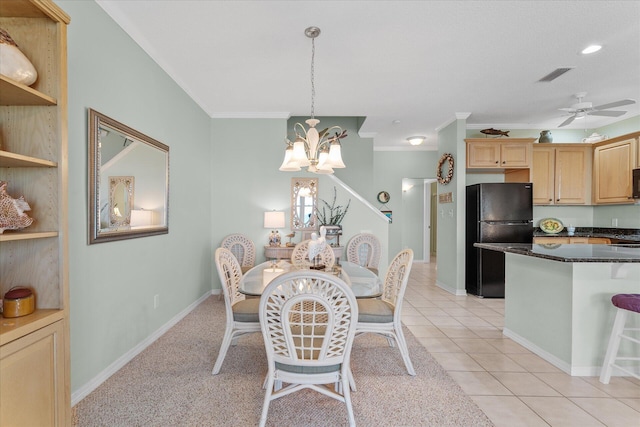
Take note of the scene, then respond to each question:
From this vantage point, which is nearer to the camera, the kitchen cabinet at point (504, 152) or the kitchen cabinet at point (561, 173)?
the kitchen cabinet at point (504, 152)

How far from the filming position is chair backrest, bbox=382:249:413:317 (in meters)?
2.29

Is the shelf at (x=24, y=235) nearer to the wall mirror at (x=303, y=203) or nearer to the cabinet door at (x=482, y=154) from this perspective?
the wall mirror at (x=303, y=203)

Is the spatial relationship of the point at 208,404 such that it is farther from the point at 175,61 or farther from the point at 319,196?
the point at 319,196

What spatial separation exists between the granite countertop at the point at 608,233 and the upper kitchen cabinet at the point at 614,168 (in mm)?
497

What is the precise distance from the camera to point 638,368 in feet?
7.81

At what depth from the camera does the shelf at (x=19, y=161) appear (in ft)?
4.06

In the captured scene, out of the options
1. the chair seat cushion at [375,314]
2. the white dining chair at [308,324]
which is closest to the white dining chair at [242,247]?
the chair seat cushion at [375,314]

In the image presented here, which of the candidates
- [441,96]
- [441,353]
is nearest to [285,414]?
[441,353]

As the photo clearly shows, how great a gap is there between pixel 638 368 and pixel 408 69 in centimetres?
311

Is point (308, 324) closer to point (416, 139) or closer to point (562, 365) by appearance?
point (562, 365)

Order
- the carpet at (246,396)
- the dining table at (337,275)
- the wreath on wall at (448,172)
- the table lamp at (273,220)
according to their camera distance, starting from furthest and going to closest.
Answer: the wreath on wall at (448,172) < the table lamp at (273,220) < the dining table at (337,275) < the carpet at (246,396)

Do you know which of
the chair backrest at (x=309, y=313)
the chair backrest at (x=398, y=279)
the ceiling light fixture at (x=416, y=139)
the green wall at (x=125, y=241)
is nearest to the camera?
the chair backrest at (x=309, y=313)

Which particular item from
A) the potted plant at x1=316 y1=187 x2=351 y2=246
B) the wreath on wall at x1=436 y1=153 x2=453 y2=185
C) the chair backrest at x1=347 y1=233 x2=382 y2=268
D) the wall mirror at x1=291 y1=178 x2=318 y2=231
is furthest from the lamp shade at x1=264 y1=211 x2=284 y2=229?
the wreath on wall at x1=436 y1=153 x2=453 y2=185

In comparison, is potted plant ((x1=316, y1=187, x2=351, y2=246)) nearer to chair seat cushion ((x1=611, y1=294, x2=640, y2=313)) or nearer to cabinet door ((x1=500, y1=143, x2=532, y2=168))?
cabinet door ((x1=500, y1=143, x2=532, y2=168))
